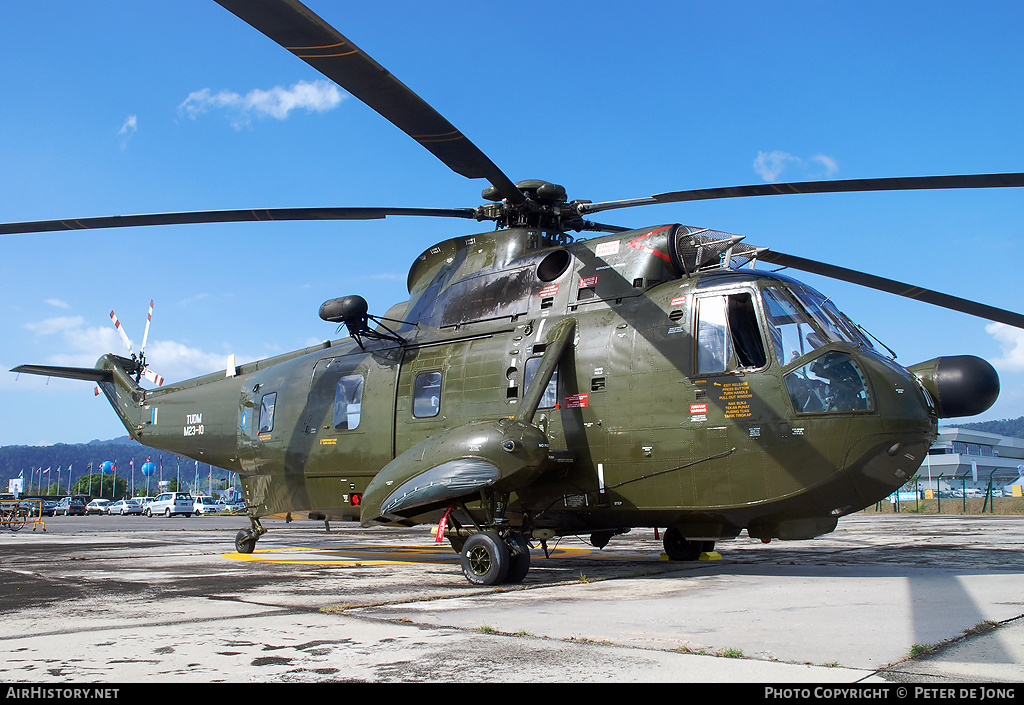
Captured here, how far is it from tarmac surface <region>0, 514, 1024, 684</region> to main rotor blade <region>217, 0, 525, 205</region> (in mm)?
4484

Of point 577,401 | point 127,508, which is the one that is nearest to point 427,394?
point 577,401

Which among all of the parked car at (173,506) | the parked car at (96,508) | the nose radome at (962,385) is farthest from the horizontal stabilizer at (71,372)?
the parked car at (96,508)

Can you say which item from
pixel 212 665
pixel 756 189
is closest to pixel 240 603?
pixel 212 665

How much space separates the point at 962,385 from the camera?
8.23 metres

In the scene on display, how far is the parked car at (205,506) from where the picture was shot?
52.2 metres

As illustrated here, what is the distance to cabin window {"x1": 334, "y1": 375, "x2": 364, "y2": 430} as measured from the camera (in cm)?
1127

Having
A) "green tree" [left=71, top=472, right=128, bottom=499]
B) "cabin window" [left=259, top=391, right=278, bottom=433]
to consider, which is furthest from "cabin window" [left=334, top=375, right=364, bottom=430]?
"green tree" [left=71, top=472, right=128, bottom=499]

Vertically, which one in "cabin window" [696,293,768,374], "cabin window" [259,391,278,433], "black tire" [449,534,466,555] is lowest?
"black tire" [449,534,466,555]

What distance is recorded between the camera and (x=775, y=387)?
7977 millimetres

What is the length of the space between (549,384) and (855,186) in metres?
4.07

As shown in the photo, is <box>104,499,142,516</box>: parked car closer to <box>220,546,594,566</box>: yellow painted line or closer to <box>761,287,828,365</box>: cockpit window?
<box>220,546,594,566</box>: yellow painted line

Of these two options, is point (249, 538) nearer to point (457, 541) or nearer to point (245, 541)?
point (245, 541)

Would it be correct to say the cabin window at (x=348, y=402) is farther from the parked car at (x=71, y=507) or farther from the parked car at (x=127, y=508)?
the parked car at (x=71, y=507)

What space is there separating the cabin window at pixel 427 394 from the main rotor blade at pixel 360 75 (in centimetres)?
296
